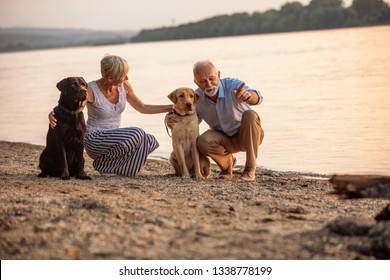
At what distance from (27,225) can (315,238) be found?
187 centimetres

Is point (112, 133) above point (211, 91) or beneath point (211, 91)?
beneath

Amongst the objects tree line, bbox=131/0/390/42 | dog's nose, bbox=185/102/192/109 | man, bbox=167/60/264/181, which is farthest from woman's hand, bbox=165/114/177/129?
tree line, bbox=131/0/390/42

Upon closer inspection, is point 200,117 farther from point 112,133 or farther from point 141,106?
point 112,133

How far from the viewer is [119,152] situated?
25.9 ft

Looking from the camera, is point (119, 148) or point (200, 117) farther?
point (200, 117)

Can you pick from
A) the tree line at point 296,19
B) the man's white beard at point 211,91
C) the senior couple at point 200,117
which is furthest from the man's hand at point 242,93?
the tree line at point 296,19

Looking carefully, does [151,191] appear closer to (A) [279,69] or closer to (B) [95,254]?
(B) [95,254]

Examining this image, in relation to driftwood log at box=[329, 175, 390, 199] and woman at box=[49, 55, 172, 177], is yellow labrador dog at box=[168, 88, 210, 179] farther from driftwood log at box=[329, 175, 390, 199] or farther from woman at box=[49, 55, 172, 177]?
driftwood log at box=[329, 175, 390, 199]

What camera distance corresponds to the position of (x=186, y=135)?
7.77m

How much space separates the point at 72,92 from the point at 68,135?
1.45ft

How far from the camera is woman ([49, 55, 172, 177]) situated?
7758mm

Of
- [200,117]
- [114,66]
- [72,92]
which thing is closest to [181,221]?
[72,92]

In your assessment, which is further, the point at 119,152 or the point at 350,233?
the point at 119,152
